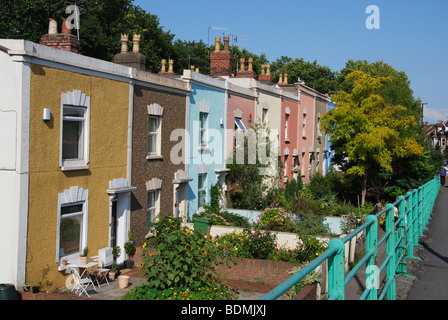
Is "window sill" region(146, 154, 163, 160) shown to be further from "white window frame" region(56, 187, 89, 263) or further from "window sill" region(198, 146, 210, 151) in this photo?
"white window frame" region(56, 187, 89, 263)

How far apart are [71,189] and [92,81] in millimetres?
3113

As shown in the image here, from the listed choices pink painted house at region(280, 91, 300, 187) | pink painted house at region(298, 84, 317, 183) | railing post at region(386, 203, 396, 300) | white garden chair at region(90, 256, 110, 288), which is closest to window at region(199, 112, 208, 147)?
white garden chair at region(90, 256, 110, 288)

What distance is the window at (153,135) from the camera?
54.8ft

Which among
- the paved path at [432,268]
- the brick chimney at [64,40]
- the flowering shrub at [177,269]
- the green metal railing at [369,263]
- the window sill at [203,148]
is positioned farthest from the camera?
the window sill at [203,148]

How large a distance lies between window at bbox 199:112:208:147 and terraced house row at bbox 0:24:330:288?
45 mm

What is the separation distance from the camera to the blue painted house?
19.2 meters

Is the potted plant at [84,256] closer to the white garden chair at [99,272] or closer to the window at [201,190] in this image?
the white garden chair at [99,272]

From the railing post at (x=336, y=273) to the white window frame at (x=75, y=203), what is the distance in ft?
32.7

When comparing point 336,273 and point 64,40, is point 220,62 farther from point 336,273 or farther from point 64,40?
point 336,273

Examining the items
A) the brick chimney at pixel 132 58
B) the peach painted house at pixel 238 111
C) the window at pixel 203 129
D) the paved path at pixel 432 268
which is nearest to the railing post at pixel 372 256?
the paved path at pixel 432 268

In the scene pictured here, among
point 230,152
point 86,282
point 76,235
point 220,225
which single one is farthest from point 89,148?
point 230,152

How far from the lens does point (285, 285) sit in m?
2.59

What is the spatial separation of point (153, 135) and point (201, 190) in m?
4.60
